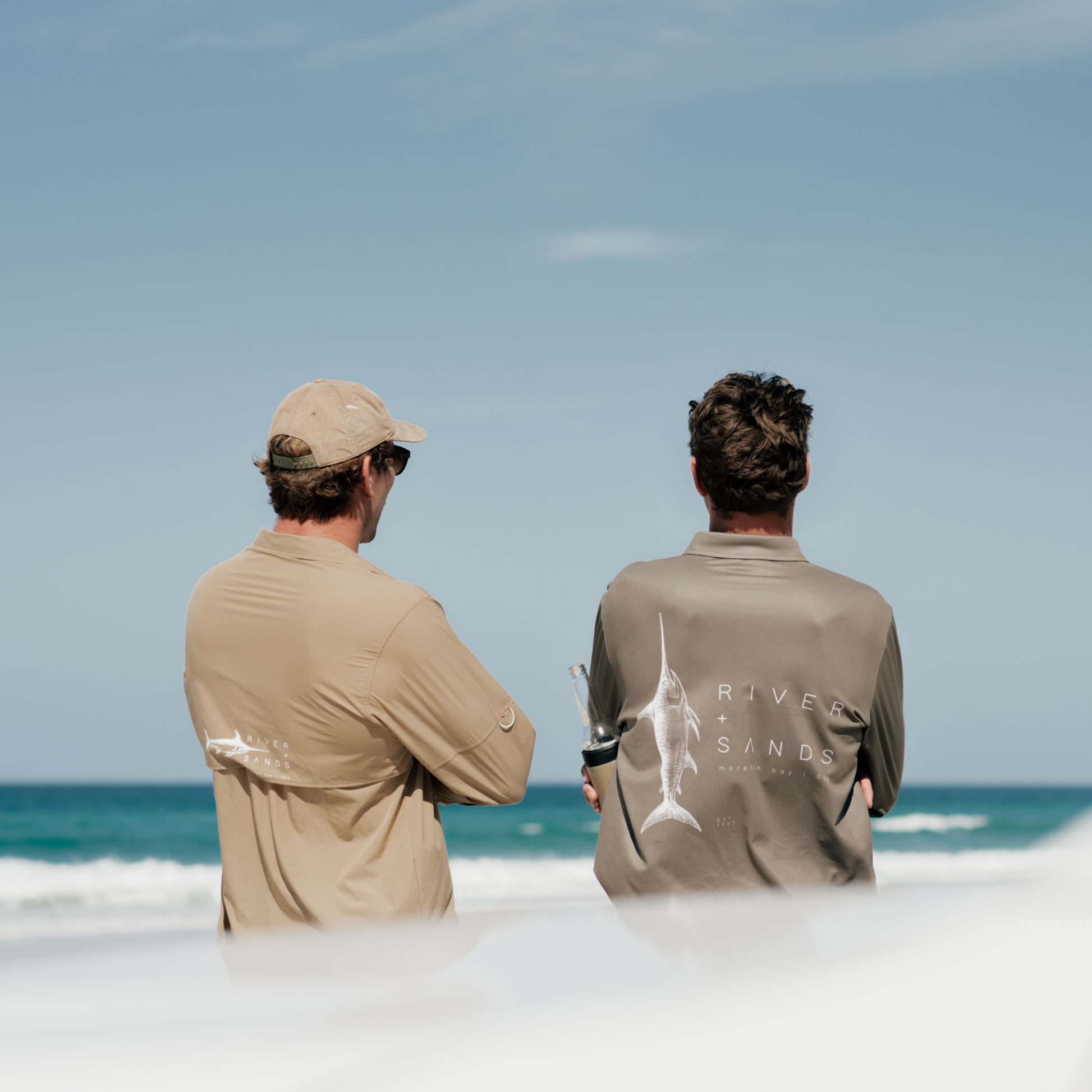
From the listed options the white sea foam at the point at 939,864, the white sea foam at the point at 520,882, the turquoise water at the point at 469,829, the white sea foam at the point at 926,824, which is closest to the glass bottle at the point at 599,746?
the turquoise water at the point at 469,829

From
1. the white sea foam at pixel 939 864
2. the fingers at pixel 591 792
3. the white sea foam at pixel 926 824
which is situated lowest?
the white sea foam at pixel 926 824

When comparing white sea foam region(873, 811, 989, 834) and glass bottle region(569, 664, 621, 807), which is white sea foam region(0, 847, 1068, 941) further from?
glass bottle region(569, 664, 621, 807)

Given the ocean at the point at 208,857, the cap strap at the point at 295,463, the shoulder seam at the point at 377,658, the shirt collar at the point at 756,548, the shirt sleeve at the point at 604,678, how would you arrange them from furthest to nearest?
the ocean at the point at 208,857, the shirt sleeve at the point at 604,678, the shirt collar at the point at 756,548, the cap strap at the point at 295,463, the shoulder seam at the point at 377,658

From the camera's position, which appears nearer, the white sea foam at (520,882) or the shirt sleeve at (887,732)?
the shirt sleeve at (887,732)

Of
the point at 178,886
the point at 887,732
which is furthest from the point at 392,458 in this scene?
the point at 178,886

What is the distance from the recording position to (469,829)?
24844 millimetres

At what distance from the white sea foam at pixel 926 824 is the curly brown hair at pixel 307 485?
24.7 meters

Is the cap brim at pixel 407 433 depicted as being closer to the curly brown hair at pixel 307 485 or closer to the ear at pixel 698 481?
the curly brown hair at pixel 307 485

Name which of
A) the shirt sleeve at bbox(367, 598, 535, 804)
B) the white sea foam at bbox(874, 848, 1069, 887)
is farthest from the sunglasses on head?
the white sea foam at bbox(874, 848, 1069, 887)

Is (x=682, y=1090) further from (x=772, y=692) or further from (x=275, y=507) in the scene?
(x=275, y=507)

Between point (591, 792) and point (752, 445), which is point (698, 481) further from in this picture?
point (591, 792)

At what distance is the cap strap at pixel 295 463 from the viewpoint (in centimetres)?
201

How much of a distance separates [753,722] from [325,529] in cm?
81

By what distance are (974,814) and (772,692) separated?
34991 millimetres
